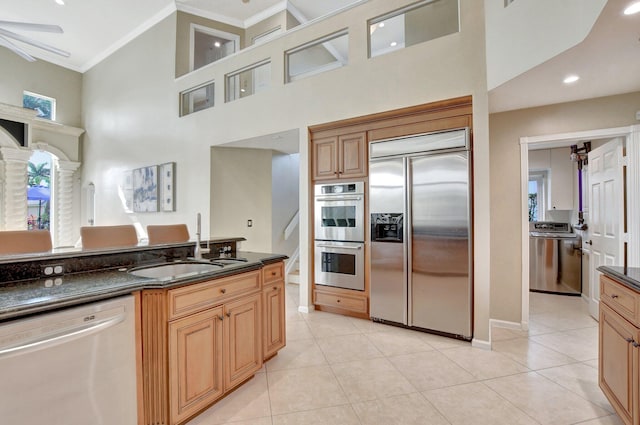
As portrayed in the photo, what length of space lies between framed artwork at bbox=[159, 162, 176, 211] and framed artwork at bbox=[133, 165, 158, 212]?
0.17 meters

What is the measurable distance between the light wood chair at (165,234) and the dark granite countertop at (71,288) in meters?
0.95

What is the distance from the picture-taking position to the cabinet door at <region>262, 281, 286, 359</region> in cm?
240

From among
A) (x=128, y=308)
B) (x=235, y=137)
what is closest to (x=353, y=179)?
(x=235, y=137)

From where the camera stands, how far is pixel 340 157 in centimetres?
371

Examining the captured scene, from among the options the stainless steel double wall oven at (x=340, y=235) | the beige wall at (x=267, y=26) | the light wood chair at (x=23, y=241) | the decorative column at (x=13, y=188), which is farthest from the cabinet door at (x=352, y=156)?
the decorative column at (x=13, y=188)

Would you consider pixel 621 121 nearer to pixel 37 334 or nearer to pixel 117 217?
pixel 37 334

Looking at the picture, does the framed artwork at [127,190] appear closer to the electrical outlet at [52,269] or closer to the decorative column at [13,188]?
the decorative column at [13,188]

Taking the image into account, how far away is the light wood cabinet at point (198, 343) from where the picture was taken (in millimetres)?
1589

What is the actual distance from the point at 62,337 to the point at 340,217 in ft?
9.38

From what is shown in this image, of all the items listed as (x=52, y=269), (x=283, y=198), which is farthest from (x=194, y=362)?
(x=283, y=198)

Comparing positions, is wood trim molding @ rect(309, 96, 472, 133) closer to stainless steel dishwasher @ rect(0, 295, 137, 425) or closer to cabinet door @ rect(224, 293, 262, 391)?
cabinet door @ rect(224, 293, 262, 391)

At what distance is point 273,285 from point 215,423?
100 centimetres

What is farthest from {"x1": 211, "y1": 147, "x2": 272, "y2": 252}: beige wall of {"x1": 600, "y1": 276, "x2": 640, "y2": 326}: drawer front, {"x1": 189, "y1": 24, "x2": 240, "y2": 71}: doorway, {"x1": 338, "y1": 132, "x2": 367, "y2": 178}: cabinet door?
{"x1": 600, "y1": 276, "x2": 640, "y2": 326}: drawer front

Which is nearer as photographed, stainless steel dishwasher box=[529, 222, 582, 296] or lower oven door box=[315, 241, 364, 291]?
lower oven door box=[315, 241, 364, 291]
